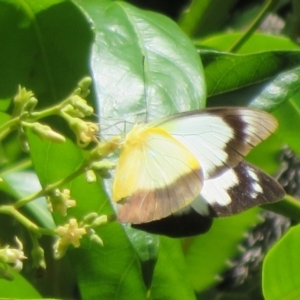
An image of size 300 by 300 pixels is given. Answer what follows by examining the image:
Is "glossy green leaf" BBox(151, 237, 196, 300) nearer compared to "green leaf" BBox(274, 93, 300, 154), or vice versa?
"glossy green leaf" BBox(151, 237, 196, 300)

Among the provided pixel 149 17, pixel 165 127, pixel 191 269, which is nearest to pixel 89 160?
pixel 165 127

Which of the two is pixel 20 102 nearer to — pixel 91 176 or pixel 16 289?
pixel 91 176

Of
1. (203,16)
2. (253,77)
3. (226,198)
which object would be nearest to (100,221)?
(226,198)

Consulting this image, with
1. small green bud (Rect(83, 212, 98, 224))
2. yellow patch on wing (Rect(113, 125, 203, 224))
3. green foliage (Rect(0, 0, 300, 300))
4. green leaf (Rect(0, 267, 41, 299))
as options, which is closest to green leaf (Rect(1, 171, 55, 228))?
green foliage (Rect(0, 0, 300, 300))

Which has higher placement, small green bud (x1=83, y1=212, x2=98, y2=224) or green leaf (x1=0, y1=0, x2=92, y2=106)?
green leaf (x1=0, y1=0, x2=92, y2=106)

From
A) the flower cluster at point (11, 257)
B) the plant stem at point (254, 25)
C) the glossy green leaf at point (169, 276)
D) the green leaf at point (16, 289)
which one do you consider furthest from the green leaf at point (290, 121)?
the flower cluster at point (11, 257)

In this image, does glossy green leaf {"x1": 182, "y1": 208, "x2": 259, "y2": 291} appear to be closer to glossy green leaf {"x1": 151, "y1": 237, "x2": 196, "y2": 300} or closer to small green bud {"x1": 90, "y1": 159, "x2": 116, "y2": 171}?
glossy green leaf {"x1": 151, "y1": 237, "x2": 196, "y2": 300}

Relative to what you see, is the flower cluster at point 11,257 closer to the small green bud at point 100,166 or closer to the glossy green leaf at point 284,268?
the small green bud at point 100,166
